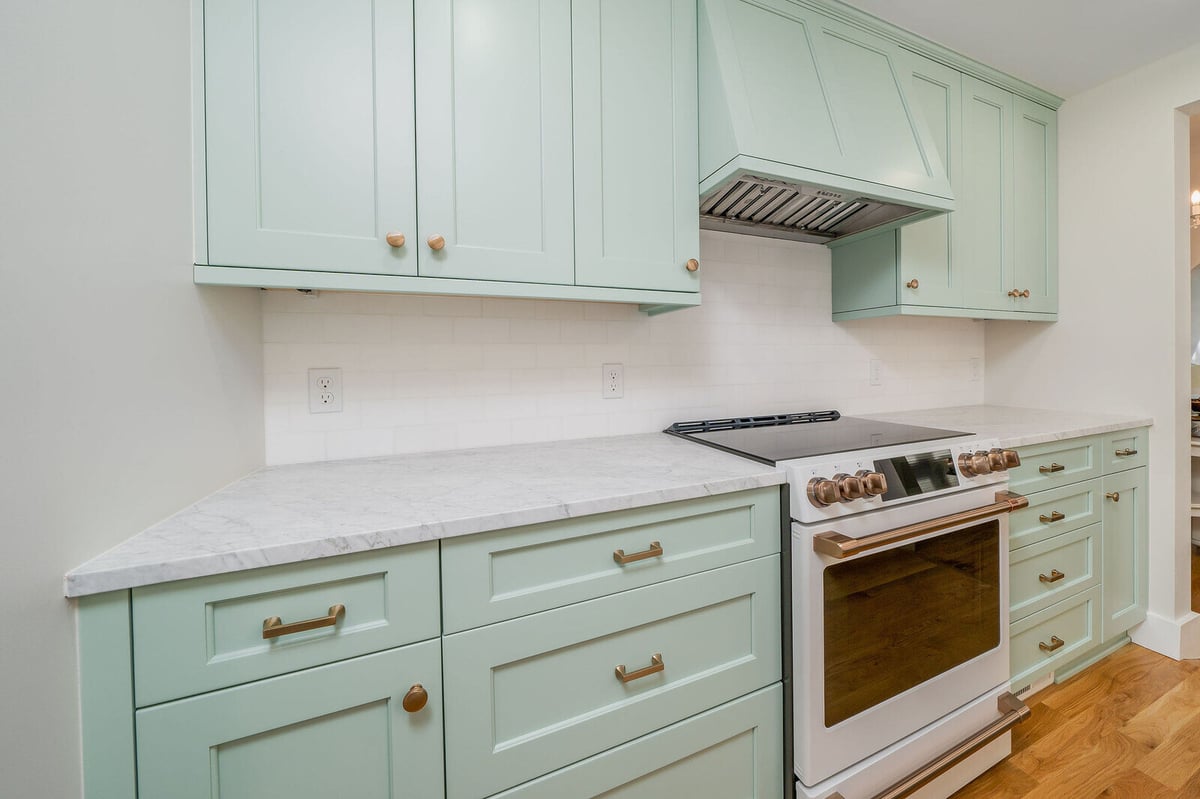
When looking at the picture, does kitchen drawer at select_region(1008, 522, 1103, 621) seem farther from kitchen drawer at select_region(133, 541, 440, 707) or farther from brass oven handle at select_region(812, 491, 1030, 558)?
kitchen drawer at select_region(133, 541, 440, 707)

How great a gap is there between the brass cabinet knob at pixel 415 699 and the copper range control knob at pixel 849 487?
98cm

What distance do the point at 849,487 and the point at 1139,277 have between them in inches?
81.1

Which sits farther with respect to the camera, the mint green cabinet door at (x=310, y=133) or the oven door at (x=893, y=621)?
the oven door at (x=893, y=621)

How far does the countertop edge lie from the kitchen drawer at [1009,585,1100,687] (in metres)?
1.50

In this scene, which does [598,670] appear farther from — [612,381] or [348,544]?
[612,381]

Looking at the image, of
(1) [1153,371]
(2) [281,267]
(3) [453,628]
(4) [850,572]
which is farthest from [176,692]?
(1) [1153,371]

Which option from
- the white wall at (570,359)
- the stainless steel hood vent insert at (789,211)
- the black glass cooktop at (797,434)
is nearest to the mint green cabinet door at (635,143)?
the stainless steel hood vent insert at (789,211)

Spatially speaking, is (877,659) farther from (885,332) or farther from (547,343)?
(885,332)

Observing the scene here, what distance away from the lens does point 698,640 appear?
1.07 m

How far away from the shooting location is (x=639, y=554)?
0.98 metres

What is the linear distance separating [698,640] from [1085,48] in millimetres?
2715

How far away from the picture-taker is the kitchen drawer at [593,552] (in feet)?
2.79

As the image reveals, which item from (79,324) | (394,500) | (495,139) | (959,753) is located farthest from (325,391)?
(959,753)

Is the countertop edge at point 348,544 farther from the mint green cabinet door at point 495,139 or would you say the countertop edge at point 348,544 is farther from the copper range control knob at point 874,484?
the mint green cabinet door at point 495,139
